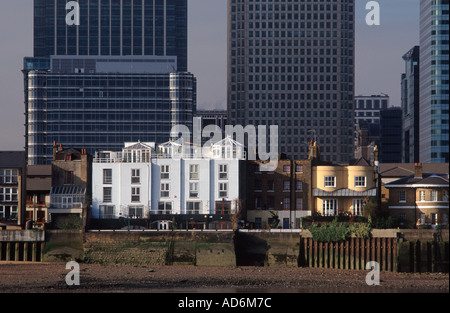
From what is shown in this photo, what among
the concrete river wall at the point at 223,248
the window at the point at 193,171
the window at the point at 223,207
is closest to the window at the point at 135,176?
the window at the point at 193,171

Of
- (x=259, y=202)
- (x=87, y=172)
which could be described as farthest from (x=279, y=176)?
(x=87, y=172)

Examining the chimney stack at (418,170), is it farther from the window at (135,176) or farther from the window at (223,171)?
the window at (135,176)

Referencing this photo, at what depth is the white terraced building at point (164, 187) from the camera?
123 metres

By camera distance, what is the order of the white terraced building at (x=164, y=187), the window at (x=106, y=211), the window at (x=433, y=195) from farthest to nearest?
1. the white terraced building at (x=164, y=187)
2. the window at (x=106, y=211)
3. the window at (x=433, y=195)

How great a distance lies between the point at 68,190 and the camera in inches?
4771

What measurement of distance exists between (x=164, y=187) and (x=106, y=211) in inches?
303

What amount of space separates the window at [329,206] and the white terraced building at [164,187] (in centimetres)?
1121

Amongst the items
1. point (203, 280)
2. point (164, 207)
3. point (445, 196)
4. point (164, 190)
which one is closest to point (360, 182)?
point (445, 196)

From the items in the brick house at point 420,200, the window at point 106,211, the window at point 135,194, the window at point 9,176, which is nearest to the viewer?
the brick house at point 420,200

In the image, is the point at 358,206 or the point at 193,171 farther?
the point at 358,206

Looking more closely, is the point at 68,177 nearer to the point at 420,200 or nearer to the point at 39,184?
the point at 39,184

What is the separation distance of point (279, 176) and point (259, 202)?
4.19 meters
